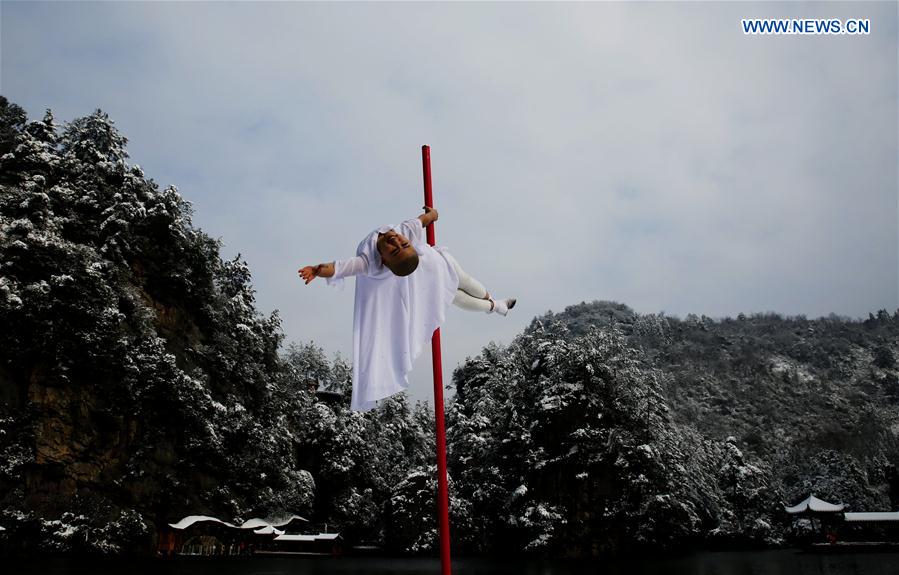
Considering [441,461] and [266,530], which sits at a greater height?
[441,461]

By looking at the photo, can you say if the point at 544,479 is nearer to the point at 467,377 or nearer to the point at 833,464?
the point at 467,377

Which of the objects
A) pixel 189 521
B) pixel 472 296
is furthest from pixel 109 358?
pixel 472 296

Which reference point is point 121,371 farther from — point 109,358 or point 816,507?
point 816,507

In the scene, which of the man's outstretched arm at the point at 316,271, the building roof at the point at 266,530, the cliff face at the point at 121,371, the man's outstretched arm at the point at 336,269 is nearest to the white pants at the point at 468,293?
the man's outstretched arm at the point at 336,269

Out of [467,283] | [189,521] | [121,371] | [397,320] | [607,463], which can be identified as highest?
Result: [121,371]

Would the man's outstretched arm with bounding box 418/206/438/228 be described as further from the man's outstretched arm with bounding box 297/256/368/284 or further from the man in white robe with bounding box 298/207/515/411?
the man's outstretched arm with bounding box 297/256/368/284

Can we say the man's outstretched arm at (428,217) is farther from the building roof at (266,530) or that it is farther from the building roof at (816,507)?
the building roof at (816,507)

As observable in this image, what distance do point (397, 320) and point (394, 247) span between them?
50 cm

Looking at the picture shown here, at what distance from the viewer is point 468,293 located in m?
4.36

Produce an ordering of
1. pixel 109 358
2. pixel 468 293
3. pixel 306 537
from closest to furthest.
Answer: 1. pixel 468 293
2. pixel 109 358
3. pixel 306 537

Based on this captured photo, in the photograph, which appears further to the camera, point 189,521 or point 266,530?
point 266,530

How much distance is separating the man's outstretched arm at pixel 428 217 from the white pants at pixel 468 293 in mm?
222

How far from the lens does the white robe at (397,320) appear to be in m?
3.99

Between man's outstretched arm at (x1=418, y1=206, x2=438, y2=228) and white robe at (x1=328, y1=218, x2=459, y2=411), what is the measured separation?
0.15 metres
